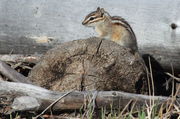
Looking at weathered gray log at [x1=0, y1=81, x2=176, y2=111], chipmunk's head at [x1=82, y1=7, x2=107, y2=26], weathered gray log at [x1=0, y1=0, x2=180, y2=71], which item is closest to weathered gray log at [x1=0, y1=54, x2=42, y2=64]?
weathered gray log at [x1=0, y1=0, x2=180, y2=71]

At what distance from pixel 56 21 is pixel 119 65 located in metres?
1.26

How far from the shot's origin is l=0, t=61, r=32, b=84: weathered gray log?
6.56m

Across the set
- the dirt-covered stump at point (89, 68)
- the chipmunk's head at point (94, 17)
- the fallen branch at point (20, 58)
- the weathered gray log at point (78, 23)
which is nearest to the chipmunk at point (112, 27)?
the chipmunk's head at point (94, 17)

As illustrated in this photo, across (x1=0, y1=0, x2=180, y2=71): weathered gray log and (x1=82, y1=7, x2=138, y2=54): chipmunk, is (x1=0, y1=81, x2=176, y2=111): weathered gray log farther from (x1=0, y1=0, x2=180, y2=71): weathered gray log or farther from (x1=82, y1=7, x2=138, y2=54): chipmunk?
(x1=0, y1=0, x2=180, y2=71): weathered gray log

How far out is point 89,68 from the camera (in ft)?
21.6

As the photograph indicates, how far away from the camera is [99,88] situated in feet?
21.5

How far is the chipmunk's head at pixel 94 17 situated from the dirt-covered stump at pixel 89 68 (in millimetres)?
488

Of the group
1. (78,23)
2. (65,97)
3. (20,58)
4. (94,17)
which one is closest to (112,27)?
(94,17)

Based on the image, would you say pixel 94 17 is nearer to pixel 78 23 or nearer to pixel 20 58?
pixel 78 23

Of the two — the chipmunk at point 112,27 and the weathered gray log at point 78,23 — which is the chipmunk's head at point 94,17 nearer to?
the chipmunk at point 112,27

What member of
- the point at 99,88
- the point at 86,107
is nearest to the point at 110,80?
the point at 99,88

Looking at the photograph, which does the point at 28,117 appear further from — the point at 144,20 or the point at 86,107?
the point at 144,20

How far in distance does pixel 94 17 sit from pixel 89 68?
0.93 m

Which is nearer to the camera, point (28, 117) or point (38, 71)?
point (28, 117)
